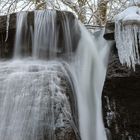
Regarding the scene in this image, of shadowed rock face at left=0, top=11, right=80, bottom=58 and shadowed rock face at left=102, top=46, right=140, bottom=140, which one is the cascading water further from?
shadowed rock face at left=102, top=46, right=140, bottom=140

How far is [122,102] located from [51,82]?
1.18 metres

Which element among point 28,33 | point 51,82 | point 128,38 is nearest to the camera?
point 51,82

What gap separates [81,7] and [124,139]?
4916mm

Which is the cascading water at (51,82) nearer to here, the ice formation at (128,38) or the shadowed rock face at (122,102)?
the shadowed rock face at (122,102)

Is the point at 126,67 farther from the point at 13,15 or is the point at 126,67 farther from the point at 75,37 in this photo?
the point at 13,15

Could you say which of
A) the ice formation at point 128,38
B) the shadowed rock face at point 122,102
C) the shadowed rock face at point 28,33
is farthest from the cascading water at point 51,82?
the ice formation at point 128,38

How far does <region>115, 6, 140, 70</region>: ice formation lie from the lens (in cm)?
532

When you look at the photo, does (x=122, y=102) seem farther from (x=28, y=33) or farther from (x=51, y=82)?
(x=28, y=33)

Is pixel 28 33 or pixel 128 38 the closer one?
pixel 128 38

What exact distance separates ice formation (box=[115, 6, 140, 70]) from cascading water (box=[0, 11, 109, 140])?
0.43m

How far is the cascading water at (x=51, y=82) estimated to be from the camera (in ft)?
14.0

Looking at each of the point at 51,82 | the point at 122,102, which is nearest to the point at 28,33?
the point at 51,82

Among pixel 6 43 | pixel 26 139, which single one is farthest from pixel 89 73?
pixel 26 139

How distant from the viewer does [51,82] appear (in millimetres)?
4680
